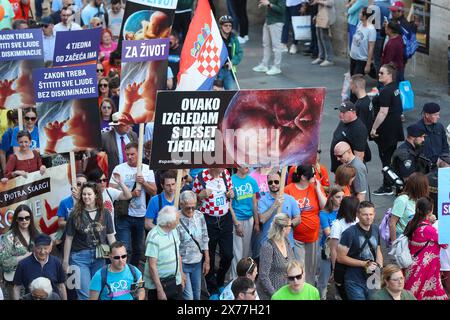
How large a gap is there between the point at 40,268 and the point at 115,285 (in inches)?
28.5

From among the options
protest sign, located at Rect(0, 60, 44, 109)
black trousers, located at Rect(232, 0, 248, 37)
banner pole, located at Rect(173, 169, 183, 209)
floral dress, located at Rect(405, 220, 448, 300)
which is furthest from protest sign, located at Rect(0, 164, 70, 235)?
black trousers, located at Rect(232, 0, 248, 37)

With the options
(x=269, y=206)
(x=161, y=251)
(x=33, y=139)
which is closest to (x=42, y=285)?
(x=161, y=251)

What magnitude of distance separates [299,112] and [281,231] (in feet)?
3.85

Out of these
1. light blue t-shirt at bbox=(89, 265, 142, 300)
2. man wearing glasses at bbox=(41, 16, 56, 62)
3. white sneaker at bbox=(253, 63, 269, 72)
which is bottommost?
white sneaker at bbox=(253, 63, 269, 72)

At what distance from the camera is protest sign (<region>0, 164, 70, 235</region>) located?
11.7 meters

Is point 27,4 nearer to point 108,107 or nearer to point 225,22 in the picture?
point 225,22

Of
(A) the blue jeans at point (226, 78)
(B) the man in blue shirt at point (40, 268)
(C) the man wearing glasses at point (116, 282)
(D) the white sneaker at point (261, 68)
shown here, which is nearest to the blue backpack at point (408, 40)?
(A) the blue jeans at point (226, 78)

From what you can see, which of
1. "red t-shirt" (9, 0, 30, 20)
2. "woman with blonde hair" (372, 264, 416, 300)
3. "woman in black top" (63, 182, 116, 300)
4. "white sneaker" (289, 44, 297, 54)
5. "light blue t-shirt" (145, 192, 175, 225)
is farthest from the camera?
"white sneaker" (289, 44, 297, 54)

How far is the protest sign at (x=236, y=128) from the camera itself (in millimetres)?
11141

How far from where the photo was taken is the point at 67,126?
1241cm

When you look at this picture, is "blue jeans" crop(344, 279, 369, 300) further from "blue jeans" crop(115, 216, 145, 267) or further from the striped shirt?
"blue jeans" crop(115, 216, 145, 267)

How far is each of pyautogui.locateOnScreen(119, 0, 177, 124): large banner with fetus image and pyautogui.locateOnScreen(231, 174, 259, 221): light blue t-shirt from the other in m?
1.52

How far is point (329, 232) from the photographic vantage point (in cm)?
1178

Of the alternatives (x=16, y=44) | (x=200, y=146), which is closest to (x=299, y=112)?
(x=200, y=146)
